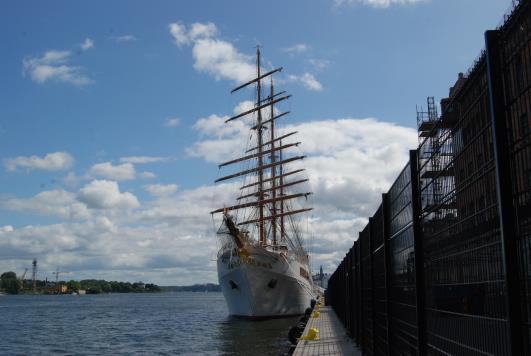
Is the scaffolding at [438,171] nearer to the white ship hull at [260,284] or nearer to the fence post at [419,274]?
the fence post at [419,274]

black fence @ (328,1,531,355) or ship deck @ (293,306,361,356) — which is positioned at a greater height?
black fence @ (328,1,531,355)

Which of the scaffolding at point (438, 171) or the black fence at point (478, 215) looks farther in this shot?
the scaffolding at point (438, 171)

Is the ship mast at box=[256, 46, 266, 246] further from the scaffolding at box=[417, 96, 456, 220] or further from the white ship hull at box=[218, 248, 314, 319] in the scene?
Answer: the scaffolding at box=[417, 96, 456, 220]

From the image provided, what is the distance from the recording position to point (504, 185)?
3.72m

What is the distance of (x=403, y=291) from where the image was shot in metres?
7.38

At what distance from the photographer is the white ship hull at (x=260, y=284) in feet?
156

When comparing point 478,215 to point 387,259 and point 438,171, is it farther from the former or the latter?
point 387,259

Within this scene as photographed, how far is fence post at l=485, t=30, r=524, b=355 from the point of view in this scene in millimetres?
3548

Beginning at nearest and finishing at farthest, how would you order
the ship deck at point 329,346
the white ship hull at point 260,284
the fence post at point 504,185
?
the fence post at point 504,185, the ship deck at point 329,346, the white ship hull at point 260,284

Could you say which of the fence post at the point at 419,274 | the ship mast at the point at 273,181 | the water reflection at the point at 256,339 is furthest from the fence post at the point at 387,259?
the ship mast at the point at 273,181

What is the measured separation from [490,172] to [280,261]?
4665 cm

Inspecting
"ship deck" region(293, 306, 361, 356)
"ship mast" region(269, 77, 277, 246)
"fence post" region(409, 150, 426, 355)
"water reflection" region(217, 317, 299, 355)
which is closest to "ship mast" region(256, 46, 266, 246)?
"ship mast" region(269, 77, 277, 246)

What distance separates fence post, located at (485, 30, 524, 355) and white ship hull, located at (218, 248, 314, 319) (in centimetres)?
4359

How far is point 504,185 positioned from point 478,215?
2.00 ft
